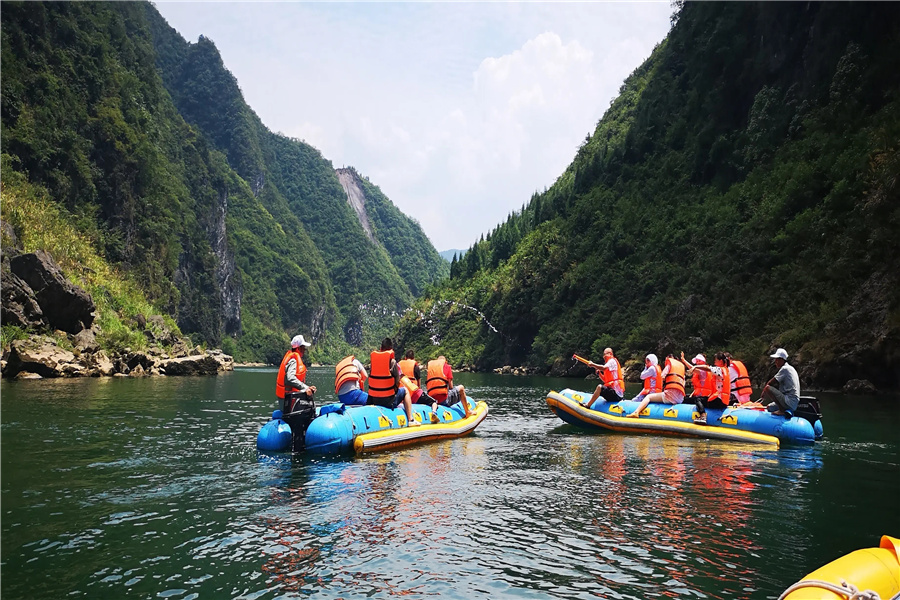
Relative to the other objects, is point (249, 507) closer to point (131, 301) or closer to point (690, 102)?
point (131, 301)

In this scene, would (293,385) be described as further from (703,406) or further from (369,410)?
(703,406)

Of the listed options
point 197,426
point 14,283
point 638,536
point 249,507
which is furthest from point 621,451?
point 14,283

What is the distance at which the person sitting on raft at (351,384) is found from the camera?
15.7 m

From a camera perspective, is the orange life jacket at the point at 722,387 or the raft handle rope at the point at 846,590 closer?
the raft handle rope at the point at 846,590

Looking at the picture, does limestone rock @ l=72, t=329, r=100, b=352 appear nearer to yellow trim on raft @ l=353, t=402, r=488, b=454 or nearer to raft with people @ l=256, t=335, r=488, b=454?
raft with people @ l=256, t=335, r=488, b=454

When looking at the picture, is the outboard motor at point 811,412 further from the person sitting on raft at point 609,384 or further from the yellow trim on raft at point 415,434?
the yellow trim on raft at point 415,434

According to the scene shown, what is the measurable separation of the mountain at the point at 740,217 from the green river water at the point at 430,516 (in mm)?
22375

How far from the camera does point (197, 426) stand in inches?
754

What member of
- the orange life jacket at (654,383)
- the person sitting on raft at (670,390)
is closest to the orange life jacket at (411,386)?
the person sitting on raft at (670,390)

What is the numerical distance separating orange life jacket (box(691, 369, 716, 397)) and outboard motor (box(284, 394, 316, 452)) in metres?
10.8

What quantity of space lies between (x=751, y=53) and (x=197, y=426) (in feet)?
200

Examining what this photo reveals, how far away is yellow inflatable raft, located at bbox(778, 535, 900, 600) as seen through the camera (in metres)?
4.97

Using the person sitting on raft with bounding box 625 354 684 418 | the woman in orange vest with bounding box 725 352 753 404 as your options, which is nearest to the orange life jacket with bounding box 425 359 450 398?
the person sitting on raft with bounding box 625 354 684 418

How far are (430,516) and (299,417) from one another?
5.15 metres
